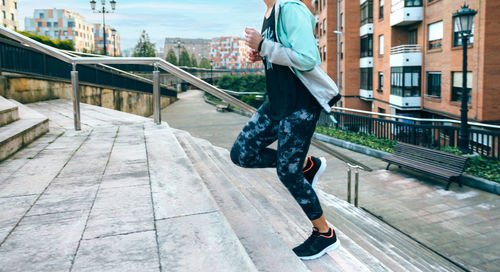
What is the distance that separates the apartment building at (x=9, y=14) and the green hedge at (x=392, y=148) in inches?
2894

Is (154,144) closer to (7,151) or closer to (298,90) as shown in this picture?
(7,151)

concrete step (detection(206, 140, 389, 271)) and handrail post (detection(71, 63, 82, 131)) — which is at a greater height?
handrail post (detection(71, 63, 82, 131))

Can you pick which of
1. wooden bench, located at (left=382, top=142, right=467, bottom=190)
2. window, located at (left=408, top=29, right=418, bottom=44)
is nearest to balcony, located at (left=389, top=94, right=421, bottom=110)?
window, located at (left=408, top=29, right=418, bottom=44)

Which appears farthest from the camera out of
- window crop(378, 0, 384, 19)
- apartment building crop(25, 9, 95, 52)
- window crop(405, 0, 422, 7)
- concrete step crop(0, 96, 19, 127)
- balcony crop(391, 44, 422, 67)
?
apartment building crop(25, 9, 95, 52)

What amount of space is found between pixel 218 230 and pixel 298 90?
947 mm

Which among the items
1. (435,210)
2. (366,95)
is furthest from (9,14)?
(435,210)

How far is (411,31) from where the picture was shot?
27219mm

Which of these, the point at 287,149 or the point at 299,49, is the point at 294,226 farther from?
the point at 299,49

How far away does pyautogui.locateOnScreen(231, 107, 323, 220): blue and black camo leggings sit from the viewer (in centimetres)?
230

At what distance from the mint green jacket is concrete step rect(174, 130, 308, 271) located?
2.83 feet

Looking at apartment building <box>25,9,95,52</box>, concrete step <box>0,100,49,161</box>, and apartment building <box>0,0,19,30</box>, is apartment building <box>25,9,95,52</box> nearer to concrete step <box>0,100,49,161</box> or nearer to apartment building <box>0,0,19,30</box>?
apartment building <box>0,0,19,30</box>

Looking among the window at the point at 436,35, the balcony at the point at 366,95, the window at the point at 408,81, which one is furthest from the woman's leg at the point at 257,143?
the balcony at the point at 366,95

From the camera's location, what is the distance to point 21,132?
4.66m

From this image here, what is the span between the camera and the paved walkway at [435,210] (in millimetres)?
5086
